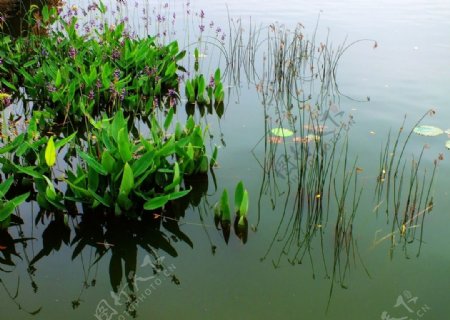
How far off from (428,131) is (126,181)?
225cm

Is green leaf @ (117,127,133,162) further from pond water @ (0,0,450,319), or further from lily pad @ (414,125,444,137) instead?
lily pad @ (414,125,444,137)

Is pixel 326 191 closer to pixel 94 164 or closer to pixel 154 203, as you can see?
pixel 154 203

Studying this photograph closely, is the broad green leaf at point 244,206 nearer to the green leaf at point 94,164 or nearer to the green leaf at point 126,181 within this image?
the green leaf at point 126,181

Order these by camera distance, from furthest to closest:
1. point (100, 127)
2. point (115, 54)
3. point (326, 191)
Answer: point (115, 54)
point (100, 127)
point (326, 191)

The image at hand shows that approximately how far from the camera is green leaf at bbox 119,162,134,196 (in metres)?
2.25

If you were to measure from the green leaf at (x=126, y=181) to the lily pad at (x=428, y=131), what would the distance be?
216 centimetres

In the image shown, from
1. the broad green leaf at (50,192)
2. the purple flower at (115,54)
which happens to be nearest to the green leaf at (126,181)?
the broad green leaf at (50,192)

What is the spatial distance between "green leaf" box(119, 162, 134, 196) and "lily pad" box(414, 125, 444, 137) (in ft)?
7.07

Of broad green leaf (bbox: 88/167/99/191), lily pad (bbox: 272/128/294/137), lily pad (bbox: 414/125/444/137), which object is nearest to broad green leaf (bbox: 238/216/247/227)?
broad green leaf (bbox: 88/167/99/191)

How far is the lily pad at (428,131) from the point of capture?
133 inches

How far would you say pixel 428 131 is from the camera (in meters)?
3.40

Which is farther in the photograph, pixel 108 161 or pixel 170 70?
pixel 170 70

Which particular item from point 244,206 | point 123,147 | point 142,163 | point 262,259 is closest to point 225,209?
point 244,206

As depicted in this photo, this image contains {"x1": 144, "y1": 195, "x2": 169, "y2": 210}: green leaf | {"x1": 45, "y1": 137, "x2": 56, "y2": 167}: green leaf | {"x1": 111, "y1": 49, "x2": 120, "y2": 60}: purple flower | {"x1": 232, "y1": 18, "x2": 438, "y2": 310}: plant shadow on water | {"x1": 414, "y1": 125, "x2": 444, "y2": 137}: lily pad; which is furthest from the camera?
{"x1": 111, "y1": 49, "x2": 120, "y2": 60}: purple flower
